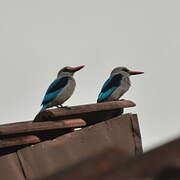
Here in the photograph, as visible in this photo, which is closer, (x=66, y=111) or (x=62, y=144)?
(x=62, y=144)

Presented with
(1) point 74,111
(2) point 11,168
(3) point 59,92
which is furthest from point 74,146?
(3) point 59,92

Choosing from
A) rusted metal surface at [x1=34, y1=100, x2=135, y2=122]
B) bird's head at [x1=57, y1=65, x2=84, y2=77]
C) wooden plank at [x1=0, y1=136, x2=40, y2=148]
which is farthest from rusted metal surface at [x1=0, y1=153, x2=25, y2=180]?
bird's head at [x1=57, y1=65, x2=84, y2=77]

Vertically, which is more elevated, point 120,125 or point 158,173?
point 158,173

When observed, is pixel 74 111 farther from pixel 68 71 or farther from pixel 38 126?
pixel 68 71

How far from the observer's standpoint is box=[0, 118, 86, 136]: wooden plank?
6.01 m

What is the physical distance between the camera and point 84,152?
6.04m

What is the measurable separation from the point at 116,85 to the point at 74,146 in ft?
19.2

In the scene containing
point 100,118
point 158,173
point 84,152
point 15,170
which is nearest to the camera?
point 158,173

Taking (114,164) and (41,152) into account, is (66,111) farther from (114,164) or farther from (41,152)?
(114,164)

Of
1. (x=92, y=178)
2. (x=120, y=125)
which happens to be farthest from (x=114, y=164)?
(x=120, y=125)

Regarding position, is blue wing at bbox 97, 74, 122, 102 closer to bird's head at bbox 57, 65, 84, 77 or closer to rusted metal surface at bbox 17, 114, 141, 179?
bird's head at bbox 57, 65, 84, 77

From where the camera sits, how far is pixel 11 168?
5.63 m

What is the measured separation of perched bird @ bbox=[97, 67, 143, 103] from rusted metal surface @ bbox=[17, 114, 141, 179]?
4.57 metres

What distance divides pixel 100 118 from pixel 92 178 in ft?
18.3
